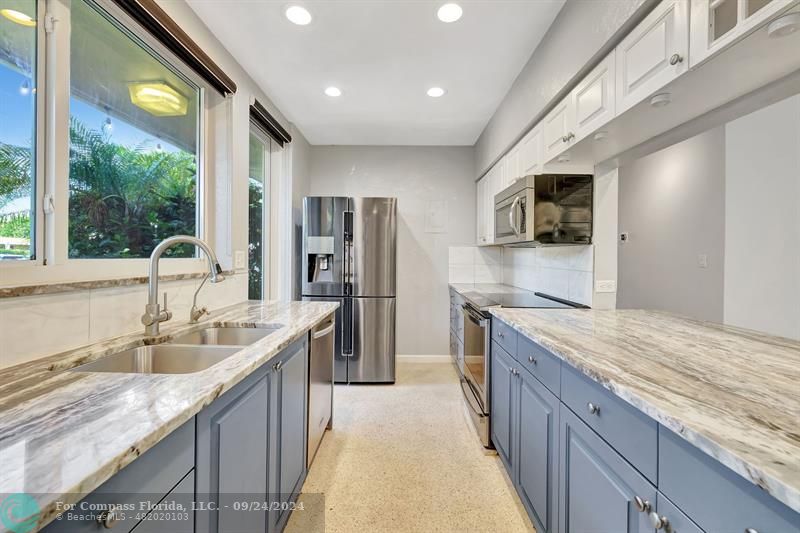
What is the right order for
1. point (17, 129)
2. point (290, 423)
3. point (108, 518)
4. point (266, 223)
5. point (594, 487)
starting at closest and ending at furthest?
point (108, 518) → point (594, 487) → point (17, 129) → point (290, 423) → point (266, 223)

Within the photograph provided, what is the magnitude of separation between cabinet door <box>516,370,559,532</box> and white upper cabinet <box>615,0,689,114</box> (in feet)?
3.81

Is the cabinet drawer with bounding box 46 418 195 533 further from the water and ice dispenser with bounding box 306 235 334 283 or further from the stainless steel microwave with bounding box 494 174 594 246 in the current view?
the water and ice dispenser with bounding box 306 235 334 283

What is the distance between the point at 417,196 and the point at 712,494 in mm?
3497

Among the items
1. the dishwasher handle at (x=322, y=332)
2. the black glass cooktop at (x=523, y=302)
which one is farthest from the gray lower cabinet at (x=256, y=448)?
the black glass cooktop at (x=523, y=302)

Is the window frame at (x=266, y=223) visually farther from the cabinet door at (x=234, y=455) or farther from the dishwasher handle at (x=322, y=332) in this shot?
the cabinet door at (x=234, y=455)

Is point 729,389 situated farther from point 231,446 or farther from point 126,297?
point 126,297

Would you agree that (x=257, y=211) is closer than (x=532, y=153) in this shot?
No

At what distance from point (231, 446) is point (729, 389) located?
4.25 ft

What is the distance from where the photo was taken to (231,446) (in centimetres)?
93

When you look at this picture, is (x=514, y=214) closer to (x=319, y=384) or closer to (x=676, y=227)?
(x=676, y=227)

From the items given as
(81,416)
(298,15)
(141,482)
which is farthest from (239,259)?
(141,482)

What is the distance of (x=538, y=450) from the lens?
1315mm

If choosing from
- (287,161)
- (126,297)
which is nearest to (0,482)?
(126,297)

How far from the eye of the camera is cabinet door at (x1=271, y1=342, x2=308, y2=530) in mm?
1307
